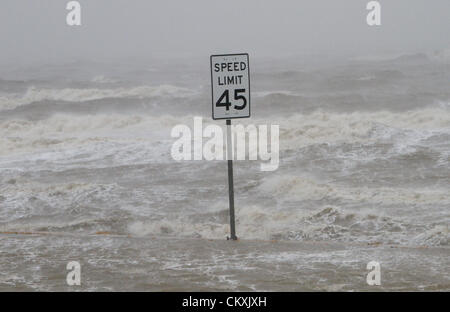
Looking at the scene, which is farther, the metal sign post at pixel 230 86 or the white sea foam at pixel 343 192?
the white sea foam at pixel 343 192

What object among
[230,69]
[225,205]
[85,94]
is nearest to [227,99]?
[230,69]

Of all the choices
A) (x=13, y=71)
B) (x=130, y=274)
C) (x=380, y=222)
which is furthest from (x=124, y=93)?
(x=130, y=274)

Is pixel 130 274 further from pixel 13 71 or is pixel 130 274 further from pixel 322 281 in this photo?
pixel 13 71

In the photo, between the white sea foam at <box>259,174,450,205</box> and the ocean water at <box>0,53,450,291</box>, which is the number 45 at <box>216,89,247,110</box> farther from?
the white sea foam at <box>259,174,450,205</box>

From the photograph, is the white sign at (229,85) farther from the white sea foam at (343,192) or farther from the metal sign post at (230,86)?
the white sea foam at (343,192)

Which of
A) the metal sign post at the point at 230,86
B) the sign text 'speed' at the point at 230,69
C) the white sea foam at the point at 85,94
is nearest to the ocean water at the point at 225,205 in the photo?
the metal sign post at the point at 230,86

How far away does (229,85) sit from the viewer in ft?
25.0

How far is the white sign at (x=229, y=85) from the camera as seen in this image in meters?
7.57

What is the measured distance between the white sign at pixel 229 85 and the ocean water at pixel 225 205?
1.69 m

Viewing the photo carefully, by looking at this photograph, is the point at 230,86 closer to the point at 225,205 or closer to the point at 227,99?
the point at 227,99

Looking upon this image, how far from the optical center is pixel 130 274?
675 centimetres

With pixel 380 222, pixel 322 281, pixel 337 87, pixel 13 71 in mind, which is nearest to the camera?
pixel 322 281

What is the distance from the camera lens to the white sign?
24.8ft
